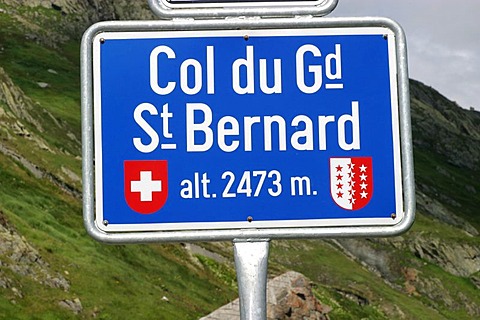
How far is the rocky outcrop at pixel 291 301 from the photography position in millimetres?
33344

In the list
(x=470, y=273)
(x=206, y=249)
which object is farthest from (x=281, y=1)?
(x=470, y=273)

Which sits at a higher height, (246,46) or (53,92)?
(246,46)

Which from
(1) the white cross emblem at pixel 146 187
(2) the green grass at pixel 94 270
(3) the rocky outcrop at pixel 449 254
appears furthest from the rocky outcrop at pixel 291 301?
(3) the rocky outcrop at pixel 449 254

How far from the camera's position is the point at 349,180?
3.71 meters

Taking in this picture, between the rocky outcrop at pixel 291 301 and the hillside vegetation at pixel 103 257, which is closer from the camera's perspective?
the rocky outcrop at pixel 291 301

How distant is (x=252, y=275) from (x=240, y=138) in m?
0.61

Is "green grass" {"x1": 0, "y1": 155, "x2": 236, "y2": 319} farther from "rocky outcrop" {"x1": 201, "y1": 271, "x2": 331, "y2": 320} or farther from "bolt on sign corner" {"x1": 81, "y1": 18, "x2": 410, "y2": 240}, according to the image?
"bolt on sign corner" {"x1": 81, "y1": 18, "x2": 410, "y2": 240}

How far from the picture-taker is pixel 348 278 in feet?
279

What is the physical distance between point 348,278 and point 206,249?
85.9 ft

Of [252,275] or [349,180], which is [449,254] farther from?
[252,275]

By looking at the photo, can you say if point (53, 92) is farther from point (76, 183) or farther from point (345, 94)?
point (345, 94)

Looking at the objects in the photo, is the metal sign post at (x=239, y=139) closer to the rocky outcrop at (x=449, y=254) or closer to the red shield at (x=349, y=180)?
the red shield at (x=349, y=180)

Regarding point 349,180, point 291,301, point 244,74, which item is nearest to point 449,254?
point 291,301

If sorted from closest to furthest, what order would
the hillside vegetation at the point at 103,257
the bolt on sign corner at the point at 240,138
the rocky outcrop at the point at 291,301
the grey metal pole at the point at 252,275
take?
the grey metal pole at the point at 252,275, the bolt on sign corner at the point at 240,138, the rocky outcrop at the point at 291,301, the hillside vegetation at the point at 103,257
